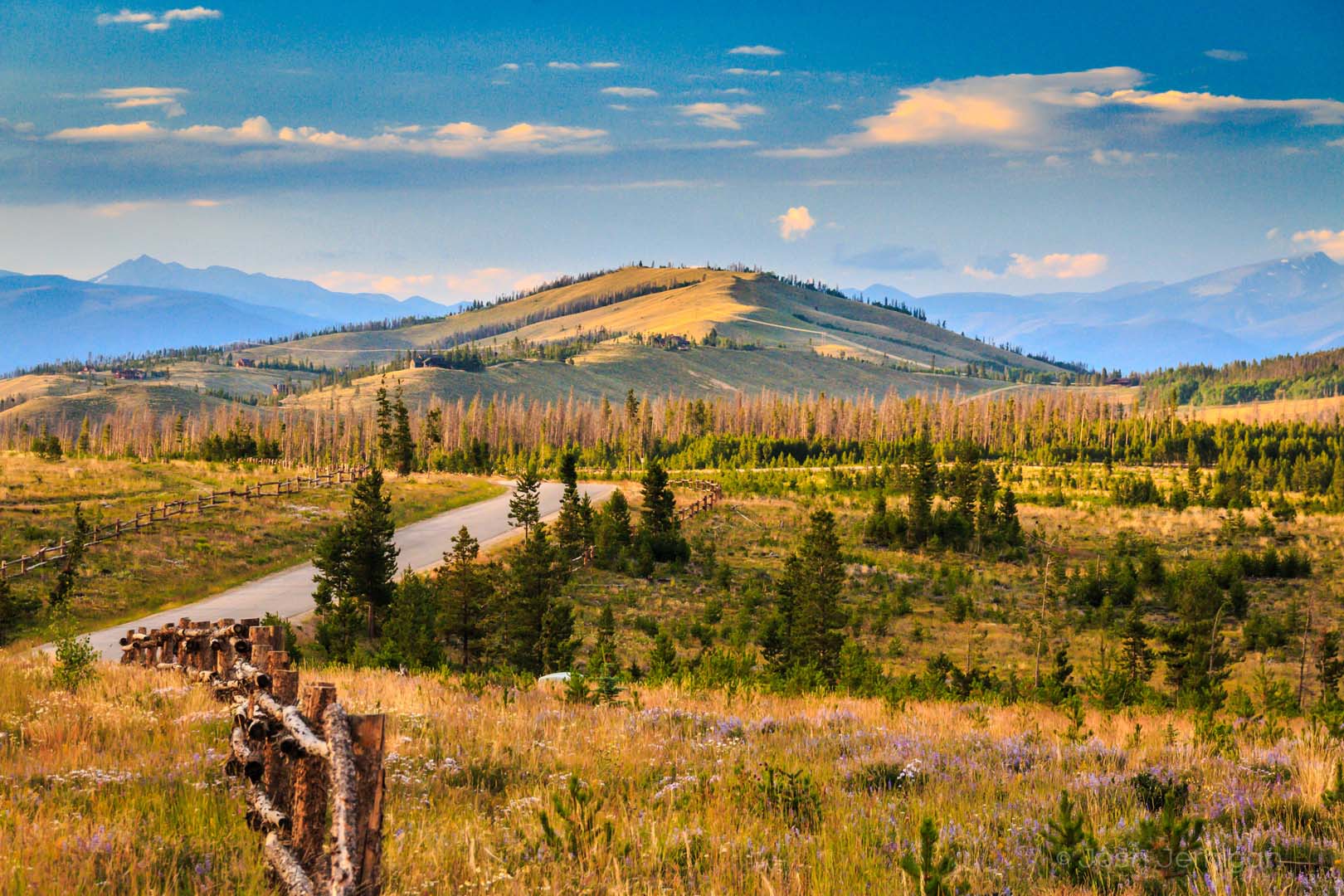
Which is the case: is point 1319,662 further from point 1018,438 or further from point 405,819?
point 1018,438

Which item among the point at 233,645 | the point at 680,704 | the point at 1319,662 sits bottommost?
the point at 1319,662

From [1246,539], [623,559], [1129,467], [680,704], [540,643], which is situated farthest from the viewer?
[1129,467]

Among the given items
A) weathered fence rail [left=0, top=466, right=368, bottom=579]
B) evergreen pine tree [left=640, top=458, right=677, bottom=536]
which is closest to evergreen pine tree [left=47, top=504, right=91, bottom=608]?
weathered fence rail [left=0, top=466, right=368, bottom=579]

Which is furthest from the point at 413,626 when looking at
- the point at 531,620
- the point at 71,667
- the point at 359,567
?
the point at 71,667

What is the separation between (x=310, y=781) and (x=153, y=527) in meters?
40.8

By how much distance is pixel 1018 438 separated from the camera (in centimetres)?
14188

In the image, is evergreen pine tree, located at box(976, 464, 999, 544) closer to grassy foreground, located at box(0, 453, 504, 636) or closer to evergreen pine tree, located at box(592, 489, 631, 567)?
evergreen pine tree, located at box(592, 489, 631, 567)

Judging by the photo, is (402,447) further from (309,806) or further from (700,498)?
(309,806)

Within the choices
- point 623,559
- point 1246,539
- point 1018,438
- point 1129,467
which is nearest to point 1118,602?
point 1246,539

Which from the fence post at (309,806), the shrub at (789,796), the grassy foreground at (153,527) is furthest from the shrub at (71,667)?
the grassy foreground at (153,527)

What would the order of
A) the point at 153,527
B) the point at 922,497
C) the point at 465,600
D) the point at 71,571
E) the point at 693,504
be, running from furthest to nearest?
1. the point at 693,504
2. the point at 922,497
3. the point at 153,527
4. the point at 71,571
5. the point at 465,600

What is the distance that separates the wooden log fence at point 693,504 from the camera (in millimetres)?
45875

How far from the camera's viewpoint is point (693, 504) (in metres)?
60.4

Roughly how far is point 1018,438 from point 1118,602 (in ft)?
345
